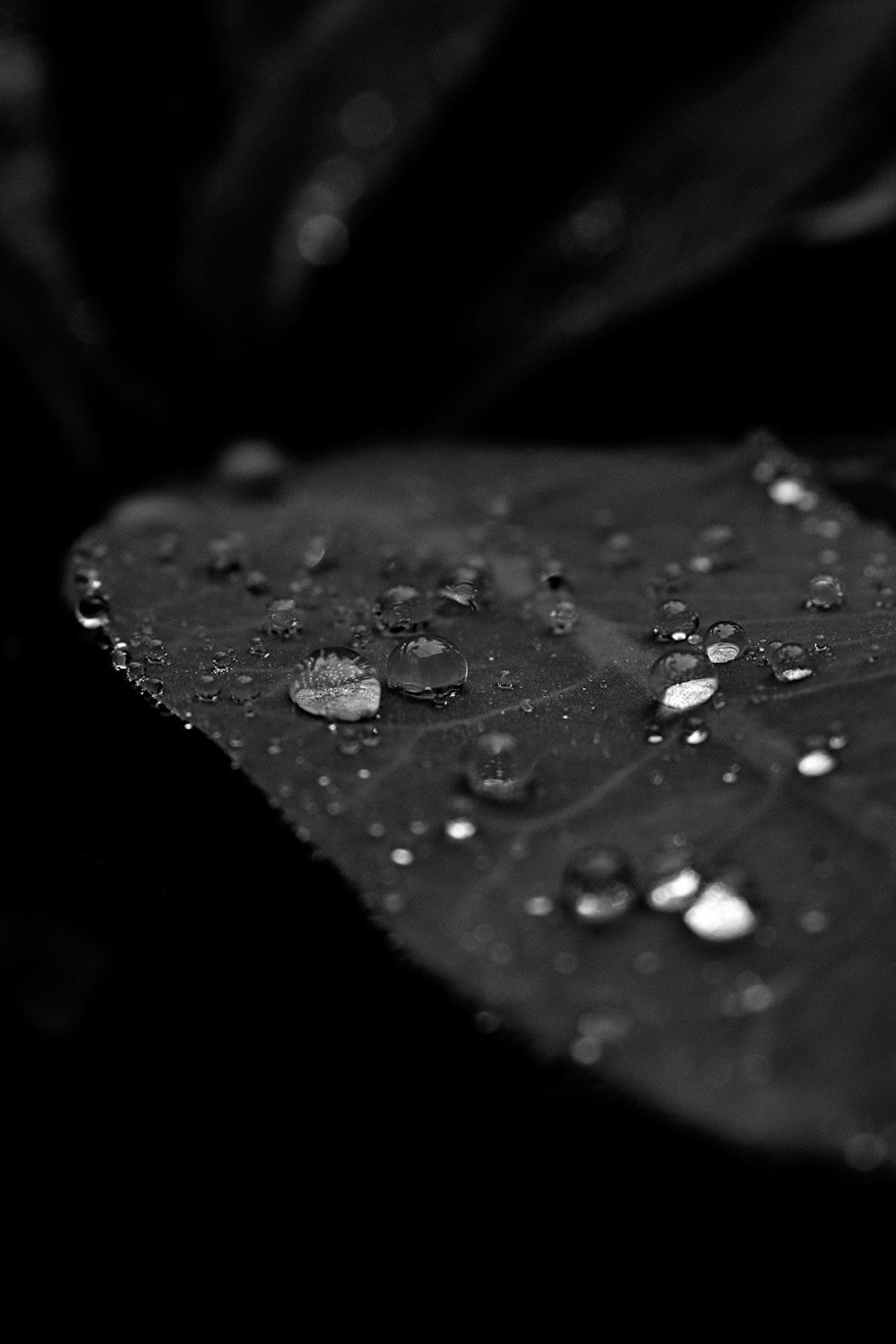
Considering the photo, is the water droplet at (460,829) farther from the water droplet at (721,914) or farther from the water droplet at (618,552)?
the water droplet at (618,552)

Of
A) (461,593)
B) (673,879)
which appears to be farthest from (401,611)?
(673,879)

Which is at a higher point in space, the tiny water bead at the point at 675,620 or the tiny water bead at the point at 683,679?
the tiny water bead at the point at 683,679

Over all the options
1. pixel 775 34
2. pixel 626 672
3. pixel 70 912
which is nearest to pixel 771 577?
pixel 626 672

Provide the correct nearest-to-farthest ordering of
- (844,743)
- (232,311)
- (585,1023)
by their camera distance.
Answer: (585,1023) → (844,743) → (232,311)

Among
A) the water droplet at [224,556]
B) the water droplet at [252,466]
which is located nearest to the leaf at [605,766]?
the water droplet at [224,556]

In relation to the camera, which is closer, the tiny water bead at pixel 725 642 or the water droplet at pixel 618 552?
the tiny water bead at pixel 725 642

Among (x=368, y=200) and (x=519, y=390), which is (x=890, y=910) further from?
(x=368, y=200)
